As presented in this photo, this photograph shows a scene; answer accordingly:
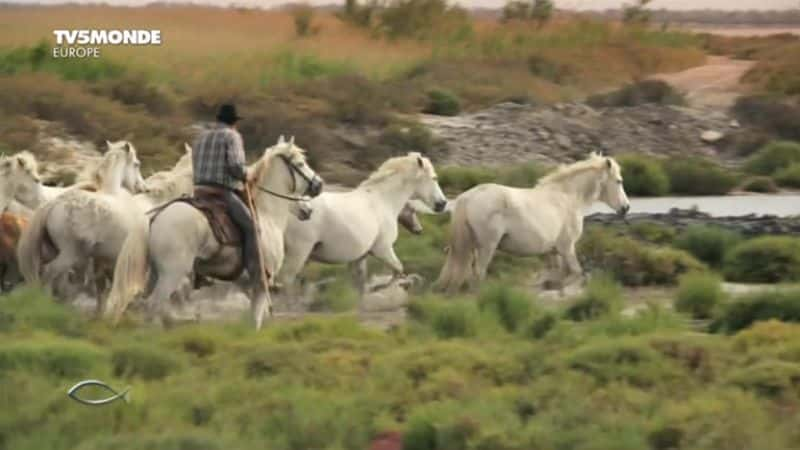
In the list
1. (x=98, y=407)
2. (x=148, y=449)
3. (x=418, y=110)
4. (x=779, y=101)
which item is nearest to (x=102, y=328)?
(x=98, y=407)

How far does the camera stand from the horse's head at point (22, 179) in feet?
74.7

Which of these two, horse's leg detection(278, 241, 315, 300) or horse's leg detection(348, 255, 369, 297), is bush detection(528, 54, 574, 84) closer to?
horse's leg detection(348, 255, 369, 297)

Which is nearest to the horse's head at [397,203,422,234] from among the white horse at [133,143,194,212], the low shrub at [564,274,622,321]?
the white horse at [133,143,194,212]

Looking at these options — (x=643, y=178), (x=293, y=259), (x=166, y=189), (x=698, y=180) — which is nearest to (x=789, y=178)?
(x=698, y=180)

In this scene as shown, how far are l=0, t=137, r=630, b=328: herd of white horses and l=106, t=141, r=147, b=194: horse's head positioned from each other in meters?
0.01

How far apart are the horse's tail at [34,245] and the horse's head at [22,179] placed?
177 centimetres

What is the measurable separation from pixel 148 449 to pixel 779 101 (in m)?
39.4

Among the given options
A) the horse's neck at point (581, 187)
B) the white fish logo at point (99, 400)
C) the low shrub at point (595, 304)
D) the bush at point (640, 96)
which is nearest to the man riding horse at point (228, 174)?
the low shrub at point (595, 304)

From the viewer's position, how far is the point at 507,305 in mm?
20891

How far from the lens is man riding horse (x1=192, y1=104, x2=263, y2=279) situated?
774 inches

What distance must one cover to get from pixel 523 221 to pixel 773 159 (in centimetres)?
2161

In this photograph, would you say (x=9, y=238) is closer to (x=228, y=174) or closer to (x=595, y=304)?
(x=228, y=174)

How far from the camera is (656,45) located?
192 feet

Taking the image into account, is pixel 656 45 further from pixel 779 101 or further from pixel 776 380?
pixel 776 380
